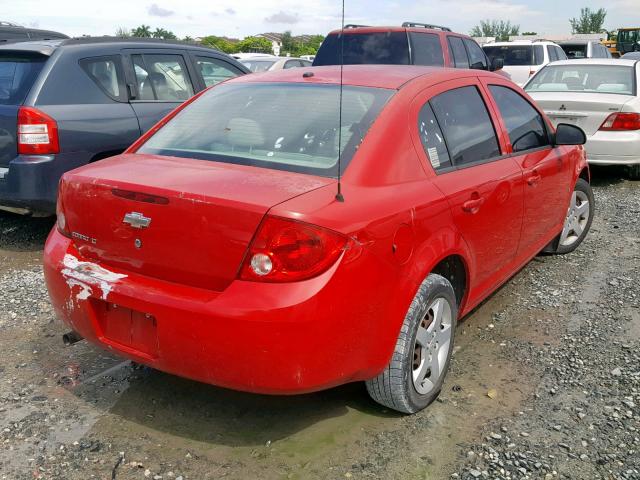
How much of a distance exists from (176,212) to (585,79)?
25.0 ft

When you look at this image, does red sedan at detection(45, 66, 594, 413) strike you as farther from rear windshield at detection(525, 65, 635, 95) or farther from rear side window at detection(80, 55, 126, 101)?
rear windshield at detection(525, 65, 635, 95)

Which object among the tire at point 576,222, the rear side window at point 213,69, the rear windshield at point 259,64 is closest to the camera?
the tire at point 576,222

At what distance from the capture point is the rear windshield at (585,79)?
27.0ft

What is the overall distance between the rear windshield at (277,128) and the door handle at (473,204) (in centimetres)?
64

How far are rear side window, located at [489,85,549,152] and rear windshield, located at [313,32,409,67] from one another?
15.2 ft

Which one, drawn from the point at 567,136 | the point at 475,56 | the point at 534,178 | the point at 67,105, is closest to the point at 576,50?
the point at 475,56

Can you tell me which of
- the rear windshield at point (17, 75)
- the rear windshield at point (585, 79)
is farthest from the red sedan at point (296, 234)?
the rear windshield at point (585, 79)

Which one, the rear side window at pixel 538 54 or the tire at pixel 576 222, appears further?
the rear side window at pixel 538 54

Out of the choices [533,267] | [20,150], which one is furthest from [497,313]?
[20,150]

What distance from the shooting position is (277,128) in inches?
120

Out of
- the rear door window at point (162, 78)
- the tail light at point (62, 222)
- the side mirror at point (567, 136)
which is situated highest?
the rear door window at point (162, 78)

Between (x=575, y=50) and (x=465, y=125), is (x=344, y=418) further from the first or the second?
(x=575, y=50)

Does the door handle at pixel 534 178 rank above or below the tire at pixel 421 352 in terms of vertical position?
above

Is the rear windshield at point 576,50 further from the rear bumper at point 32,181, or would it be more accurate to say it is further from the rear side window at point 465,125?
the rear bumper at point 32,181
